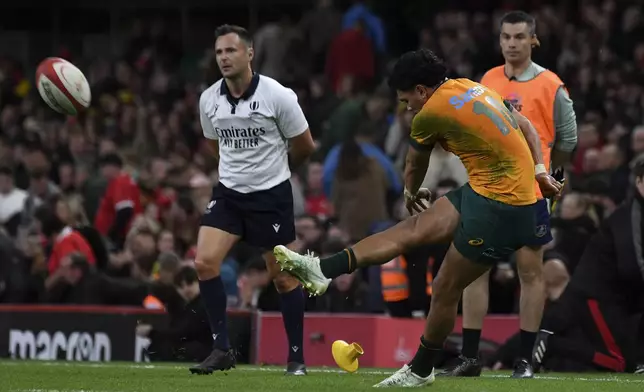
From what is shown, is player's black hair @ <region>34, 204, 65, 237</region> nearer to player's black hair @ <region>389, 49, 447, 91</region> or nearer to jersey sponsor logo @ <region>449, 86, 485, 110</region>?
player's black hair @ <region>389, 49, 447, 91</region>

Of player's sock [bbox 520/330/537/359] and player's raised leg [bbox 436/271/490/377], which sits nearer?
player's raised leg [bbox 436/271/490/377]

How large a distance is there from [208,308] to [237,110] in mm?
1399

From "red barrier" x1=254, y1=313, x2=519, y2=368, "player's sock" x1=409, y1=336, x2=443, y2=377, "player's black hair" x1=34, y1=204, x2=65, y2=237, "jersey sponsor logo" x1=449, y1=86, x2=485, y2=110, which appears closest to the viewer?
"jersey sponsor logo" x1=449, y1=86, x2=485, y2=110

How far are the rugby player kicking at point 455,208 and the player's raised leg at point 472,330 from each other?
1.44 m

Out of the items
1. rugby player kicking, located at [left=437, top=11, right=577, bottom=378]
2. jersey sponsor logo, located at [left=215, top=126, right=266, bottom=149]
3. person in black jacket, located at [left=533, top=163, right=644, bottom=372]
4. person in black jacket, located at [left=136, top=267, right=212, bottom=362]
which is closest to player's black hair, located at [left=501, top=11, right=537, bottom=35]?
rugby player kicking, located at [left=437, top=11, right=577, bottom=378]

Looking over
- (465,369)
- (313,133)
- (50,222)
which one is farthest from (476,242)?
(313,133)

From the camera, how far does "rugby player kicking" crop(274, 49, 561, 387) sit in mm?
9523

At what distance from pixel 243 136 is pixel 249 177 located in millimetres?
291

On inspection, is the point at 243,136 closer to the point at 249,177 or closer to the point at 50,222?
the point at 249,177

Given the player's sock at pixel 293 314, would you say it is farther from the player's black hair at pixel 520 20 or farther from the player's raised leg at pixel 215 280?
the player's black hair at pixel 520 20

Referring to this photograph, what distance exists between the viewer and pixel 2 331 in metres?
15.5

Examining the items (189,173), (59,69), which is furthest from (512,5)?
(59,69)

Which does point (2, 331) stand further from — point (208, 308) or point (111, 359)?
point (208, 308)

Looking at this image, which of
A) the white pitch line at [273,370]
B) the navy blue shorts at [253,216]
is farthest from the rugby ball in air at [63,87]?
the white pitch line at [273,370]
